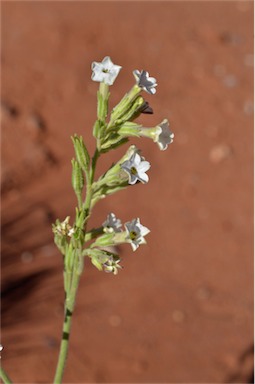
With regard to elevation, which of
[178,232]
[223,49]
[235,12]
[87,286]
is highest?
[235,12]

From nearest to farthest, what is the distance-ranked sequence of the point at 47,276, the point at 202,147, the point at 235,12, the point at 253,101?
the point at 47,276
the point at 202,147
the point at 253,101
the point at 235,12

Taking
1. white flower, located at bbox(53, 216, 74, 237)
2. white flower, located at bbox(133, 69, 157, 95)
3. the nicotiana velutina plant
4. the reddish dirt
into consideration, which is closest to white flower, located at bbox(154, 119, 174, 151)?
the nicotiana velutina plant

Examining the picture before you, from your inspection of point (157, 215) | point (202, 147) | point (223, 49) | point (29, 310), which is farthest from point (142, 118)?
point (29, 310)

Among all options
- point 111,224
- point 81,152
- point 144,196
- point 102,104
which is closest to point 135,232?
point 111,224

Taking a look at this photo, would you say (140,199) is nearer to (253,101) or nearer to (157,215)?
(157,215)

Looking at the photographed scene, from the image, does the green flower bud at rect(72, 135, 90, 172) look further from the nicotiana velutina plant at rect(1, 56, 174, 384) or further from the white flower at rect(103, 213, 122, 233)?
the white flower at rect(103, 213, 122, 233)
